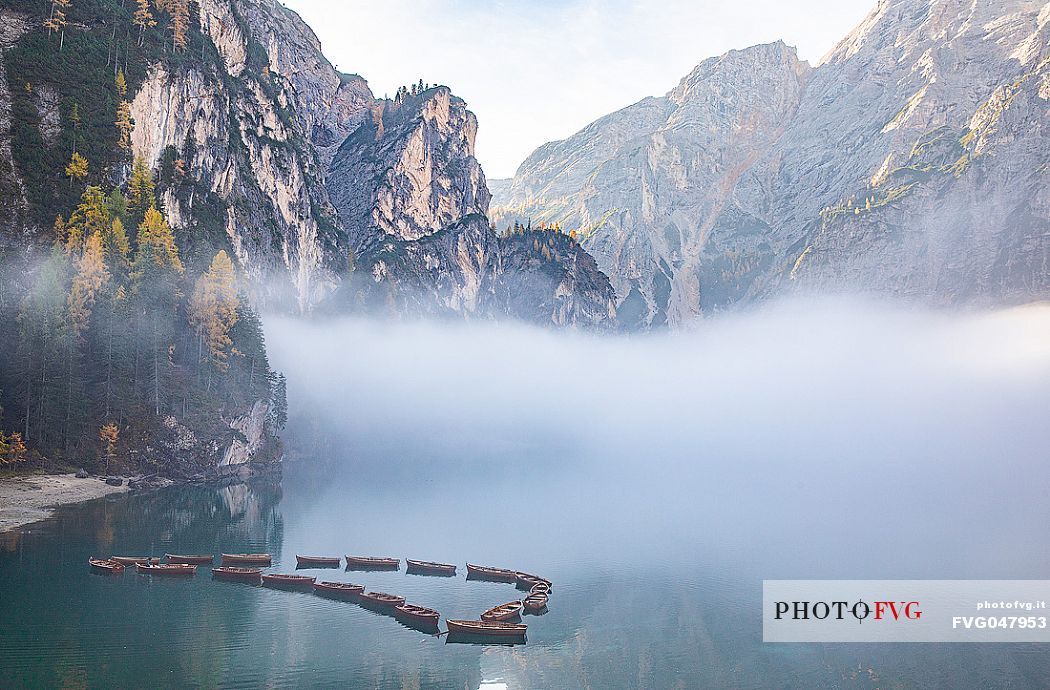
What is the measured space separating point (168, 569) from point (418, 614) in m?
30.5

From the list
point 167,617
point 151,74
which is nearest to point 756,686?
point 167,617

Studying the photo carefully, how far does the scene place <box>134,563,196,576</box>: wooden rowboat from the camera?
80812 millimetres

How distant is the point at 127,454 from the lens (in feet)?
428

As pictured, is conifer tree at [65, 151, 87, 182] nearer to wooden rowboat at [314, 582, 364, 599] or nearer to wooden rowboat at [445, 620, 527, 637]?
wooden rowboat at [314, 582, 364, 599]

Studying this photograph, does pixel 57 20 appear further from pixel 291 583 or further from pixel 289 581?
pixel 291 583

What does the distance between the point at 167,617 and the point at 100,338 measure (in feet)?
264

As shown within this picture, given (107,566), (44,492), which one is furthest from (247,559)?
(44,492)

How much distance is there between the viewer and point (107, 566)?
7812cm

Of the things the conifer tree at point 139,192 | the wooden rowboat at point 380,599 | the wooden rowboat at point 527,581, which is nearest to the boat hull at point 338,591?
the wooden rowboat at point 380,599

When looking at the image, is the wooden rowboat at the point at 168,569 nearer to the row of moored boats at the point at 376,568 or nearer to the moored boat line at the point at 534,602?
the row of moored boats at the point at 376,568

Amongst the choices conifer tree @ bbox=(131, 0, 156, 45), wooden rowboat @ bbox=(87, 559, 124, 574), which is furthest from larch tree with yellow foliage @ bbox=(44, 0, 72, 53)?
wooden rowboat @ bbox=(87, 559, 124, 574)

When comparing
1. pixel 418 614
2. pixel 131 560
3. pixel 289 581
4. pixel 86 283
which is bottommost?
pixel 418 614

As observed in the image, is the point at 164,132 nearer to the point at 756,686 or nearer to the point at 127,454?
the point at 127,454

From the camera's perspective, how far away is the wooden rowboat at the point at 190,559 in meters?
85.2
